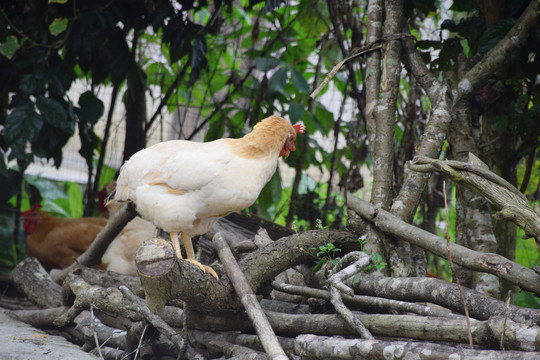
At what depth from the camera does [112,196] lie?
10.6 ft

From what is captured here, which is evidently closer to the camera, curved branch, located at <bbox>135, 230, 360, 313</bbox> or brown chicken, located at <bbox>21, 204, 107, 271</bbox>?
curved branch, located at <bbox>135, 230, 360, 313</bbox>

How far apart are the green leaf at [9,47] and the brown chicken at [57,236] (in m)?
1.68

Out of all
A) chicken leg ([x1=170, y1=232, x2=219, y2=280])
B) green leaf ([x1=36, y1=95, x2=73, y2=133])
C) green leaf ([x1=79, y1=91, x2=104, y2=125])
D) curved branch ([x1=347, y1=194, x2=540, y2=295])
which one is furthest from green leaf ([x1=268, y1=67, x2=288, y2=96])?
chicken leg ([x1=170, y1=232, x2=219, y2=280])

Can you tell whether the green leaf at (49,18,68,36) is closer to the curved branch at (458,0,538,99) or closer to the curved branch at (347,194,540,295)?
the curved branch at (347,194,540,295)

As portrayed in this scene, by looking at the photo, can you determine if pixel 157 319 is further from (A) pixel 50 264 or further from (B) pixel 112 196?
(A) pixel 50 264

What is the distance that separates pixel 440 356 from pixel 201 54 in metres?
3.72

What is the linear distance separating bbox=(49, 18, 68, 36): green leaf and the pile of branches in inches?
72.2

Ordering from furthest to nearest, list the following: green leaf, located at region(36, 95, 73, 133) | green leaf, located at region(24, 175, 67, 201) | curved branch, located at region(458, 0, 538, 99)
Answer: green leaf, located at region(24, 175, 67, 201) → green leaf, located at region(36, 95, 73, 133) → curved branch, located at region(458, 0, 538, 99)

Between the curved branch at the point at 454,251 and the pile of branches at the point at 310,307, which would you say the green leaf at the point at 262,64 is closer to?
the pile of branches at the point at 310,307

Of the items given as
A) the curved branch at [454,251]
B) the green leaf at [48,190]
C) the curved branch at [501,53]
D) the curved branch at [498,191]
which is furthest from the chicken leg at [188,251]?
the green leaf at [48,190]

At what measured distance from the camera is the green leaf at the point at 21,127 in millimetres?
4148

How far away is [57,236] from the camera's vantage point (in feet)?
17.0

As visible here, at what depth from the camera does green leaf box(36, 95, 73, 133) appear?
4355mm

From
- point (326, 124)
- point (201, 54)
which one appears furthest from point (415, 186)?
point (326, 124)
